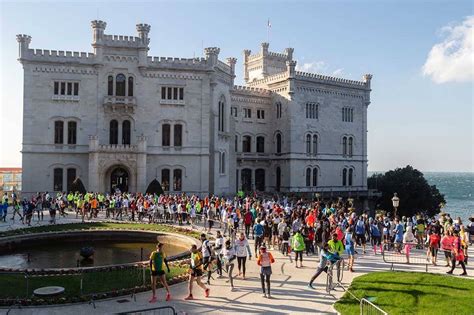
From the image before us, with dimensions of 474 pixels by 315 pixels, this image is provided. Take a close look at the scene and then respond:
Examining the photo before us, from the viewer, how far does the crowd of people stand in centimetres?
1617

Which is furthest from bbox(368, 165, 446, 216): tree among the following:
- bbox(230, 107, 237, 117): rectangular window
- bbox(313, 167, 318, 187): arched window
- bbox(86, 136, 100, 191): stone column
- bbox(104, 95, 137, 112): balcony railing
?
bbox(86, 136, 100, 191): stone column

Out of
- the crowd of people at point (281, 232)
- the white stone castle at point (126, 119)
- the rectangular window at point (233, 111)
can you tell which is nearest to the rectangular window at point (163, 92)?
the white stone castle at point (126, 119)

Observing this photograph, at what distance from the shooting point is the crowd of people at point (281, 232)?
16.2 m

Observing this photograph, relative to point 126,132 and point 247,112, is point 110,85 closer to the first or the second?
point 126,132

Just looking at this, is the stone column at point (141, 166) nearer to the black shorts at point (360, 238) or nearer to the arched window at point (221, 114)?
the arched window at point (221, 114)

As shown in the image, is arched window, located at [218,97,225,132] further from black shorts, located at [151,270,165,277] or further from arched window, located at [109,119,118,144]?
black shorts, located at [151,270,165,277]

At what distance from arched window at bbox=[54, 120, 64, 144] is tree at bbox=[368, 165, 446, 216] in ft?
149

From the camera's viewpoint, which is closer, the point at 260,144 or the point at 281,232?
the point at 281,232

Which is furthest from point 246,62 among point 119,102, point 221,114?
point 119,102

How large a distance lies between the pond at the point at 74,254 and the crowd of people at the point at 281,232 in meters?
4.06

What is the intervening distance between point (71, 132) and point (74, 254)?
23.0 metres

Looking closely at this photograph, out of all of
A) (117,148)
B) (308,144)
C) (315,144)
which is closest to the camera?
(117,148)

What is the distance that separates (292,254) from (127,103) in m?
27.8

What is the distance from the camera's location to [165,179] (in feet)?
150
